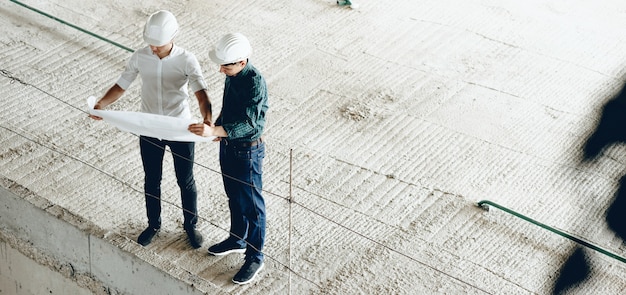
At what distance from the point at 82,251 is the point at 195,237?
59 centimetres

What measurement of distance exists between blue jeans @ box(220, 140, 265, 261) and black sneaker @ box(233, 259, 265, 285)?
1.2 inches

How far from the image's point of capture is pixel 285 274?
379 centimetres

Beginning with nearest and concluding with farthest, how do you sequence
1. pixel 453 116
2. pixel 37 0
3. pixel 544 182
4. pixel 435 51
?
1. pixel 544 182
2. pixel 453 116
3. pixel 435 51
4. pixel 37 0

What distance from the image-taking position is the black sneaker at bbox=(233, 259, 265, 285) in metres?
3.69

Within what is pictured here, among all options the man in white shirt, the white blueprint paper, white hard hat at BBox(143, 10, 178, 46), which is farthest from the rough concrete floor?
white hard hat at BBox(143, 10, 178, 46)

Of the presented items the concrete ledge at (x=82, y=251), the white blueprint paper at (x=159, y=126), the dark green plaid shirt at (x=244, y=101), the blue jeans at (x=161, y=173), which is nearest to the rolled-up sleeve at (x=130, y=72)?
the white blueprint paper at (x=159, y=126)

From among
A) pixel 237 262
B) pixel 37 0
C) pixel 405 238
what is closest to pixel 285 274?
pixel 237 262

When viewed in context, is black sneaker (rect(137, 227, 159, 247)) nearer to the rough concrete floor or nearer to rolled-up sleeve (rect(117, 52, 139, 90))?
the rough concrete floor

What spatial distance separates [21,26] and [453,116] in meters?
3.44

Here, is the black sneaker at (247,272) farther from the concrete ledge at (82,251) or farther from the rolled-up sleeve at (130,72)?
the rolled-up sleeve at (130,72)

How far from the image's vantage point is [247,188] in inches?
134

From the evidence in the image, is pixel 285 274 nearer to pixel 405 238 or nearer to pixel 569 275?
pixel 405 238

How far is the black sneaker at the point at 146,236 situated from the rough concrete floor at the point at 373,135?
0.23 ft

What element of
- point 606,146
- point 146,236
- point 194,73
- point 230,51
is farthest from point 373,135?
point 606,146
